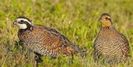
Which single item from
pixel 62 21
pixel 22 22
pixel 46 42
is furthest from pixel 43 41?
pixel 62 21

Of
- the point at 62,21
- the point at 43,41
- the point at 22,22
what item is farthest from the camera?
the point at 62,21

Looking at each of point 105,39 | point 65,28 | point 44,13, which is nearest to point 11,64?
point 105,39

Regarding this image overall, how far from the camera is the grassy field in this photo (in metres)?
10.9

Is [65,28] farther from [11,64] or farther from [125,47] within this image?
[11,64]

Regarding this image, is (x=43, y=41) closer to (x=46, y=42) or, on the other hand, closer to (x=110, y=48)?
(x=46, y=42)

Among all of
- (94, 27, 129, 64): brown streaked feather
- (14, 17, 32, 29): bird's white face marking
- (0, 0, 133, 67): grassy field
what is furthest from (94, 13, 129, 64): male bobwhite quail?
(14, 17, 32, 29): bird's white face marking

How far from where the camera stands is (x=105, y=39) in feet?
38.4

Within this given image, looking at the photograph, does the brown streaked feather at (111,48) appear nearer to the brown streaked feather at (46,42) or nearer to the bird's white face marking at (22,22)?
the brown streaked feather at (46,42)

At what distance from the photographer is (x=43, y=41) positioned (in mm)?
11516

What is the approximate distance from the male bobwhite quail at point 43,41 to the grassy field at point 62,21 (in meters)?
0.20

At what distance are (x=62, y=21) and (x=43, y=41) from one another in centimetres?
321

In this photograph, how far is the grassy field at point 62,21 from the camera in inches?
430

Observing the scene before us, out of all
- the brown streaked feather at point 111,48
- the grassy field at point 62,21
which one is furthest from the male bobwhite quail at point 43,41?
the brown streaked feather at point 111,48

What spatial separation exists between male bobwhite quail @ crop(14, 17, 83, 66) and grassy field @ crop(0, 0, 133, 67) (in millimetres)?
197
